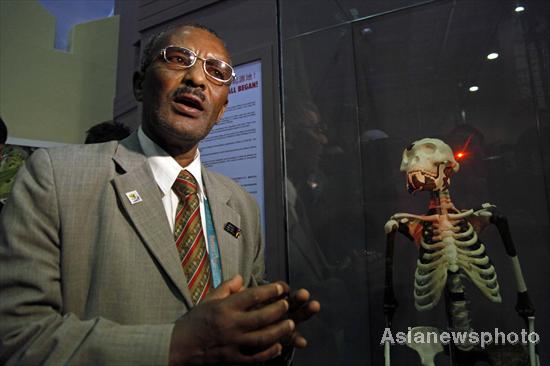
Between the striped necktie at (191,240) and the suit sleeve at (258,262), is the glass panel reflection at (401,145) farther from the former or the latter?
the striped necktie at (191,240)

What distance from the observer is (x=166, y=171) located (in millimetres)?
1045

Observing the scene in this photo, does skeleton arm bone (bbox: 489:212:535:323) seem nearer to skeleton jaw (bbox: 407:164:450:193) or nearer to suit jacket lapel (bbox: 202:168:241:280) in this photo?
skeleton jaw (bbox: 407:164:450:193)

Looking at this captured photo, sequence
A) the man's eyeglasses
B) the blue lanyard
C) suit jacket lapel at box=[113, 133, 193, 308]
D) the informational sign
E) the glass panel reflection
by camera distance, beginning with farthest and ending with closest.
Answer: the informational sign < the glass panel reflection < the man's eyeglasses < the blue lanyard < suit jacket lapel at box=[113, 133, 193, 308]

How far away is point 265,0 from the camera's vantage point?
8.38 feet

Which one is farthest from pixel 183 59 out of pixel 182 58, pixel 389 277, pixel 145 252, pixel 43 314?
pixel 389 277

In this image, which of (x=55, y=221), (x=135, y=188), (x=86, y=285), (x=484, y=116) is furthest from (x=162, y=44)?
(x=484, y=116)

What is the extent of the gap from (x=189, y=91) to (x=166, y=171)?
0.25 meters

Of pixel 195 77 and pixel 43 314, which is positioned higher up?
pixel 195 77

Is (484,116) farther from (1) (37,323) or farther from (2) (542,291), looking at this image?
(1) (37,323)

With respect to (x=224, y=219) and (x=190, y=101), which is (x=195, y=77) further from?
(x=224, y=219)


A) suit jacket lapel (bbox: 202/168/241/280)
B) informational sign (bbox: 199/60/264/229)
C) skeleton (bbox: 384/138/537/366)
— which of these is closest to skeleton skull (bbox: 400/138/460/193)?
skeleton (bbox: 384/138/537/366)

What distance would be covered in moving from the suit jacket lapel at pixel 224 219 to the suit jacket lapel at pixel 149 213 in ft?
0.59

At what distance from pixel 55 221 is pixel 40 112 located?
3507 millimetres

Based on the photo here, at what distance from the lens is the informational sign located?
2.40m
